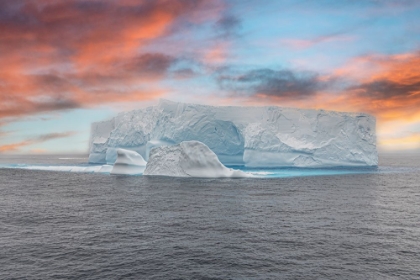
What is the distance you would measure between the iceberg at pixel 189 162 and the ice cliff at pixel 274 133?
14102mm

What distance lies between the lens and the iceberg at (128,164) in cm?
4400

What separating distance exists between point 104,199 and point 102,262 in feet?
46.9

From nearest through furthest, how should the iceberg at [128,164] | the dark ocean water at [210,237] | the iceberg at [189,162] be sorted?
the dark ocean water at [210,237]
the iceberg at [189,162]
the iceberg at [128,164]

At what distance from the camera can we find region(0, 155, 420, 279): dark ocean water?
1061cm

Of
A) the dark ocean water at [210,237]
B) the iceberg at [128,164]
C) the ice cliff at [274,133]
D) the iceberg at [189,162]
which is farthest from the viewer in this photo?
the ice cliff at [274,133]

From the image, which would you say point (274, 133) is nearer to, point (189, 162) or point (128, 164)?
point (189, 162)

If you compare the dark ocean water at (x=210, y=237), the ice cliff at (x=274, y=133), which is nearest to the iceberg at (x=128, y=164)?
the ice cliff at (x=274, y=133)

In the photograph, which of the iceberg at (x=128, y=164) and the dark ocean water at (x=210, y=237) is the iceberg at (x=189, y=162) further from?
the dark ocean water at (x=210, y=237)

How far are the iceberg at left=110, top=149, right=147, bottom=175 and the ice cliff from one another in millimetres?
10806

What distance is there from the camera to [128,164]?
44.3m

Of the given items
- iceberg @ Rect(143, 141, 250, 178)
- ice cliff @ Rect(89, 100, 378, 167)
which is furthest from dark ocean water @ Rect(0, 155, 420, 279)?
ice cliff @ Rect(89, 100, 378, 167)

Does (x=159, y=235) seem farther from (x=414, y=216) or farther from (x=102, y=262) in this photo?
(x=414, y=216)

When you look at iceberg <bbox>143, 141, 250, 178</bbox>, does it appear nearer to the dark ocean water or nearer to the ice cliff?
the dark ocean water

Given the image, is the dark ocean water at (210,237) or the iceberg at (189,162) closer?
the dark ocean water at (210,237)
